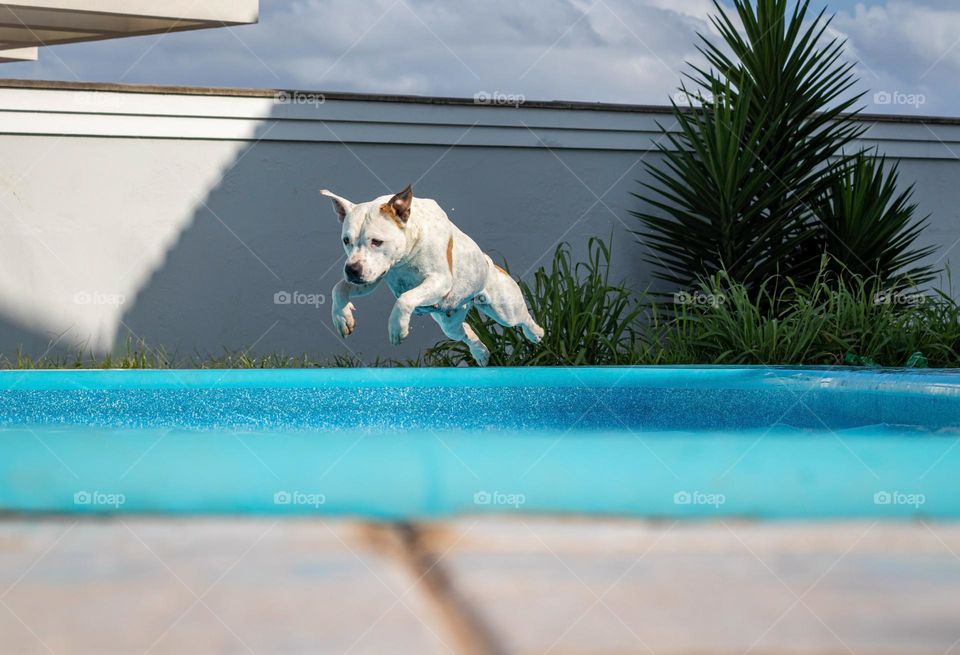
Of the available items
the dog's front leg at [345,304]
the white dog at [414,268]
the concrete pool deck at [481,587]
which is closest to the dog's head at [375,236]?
the white dog at [414,268]

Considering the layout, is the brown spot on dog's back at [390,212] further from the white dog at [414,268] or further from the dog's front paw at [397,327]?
the dog's front paw at [397,327]

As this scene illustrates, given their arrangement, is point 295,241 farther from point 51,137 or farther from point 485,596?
point 485,596

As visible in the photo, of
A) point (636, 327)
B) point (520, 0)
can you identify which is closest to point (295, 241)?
point (636, 327)

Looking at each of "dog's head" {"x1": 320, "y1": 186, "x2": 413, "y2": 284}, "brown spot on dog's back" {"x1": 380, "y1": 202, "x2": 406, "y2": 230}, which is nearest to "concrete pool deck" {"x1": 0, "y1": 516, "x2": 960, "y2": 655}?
"dog's head" {"x1": 320, "y1": 186, "x2": 413, "y2": 284}

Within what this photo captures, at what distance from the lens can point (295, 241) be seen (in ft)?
23.1

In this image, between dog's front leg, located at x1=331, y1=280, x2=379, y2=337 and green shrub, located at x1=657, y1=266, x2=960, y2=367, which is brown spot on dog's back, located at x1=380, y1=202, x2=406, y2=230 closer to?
dog's front leg, located at x1=331, y1=280, x2=379, y2=337

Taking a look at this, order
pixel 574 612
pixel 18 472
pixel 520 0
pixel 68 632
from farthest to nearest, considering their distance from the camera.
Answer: pixel 520 0 → pixel 18 472 → pixel 574 612 → pixel 68 632

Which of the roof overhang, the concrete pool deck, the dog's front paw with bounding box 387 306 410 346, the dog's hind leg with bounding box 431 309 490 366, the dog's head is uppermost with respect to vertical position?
the roof overhang

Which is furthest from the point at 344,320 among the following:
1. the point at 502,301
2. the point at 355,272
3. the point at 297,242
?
the point at 297,242

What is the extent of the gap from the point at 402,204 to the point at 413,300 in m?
0.32

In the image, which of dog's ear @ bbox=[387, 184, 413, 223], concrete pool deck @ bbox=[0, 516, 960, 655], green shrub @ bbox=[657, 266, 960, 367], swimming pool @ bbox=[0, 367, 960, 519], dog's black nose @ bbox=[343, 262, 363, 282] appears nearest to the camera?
concrete pool deck @ bbox=[0, 516, 960, 655]

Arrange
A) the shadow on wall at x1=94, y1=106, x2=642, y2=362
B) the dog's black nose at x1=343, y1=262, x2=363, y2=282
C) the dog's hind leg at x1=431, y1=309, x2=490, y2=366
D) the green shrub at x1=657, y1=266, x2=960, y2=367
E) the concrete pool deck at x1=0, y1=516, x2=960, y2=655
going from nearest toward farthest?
the concrete pool deck at x1=0, y1=516, x2=960, y2=655, the dog's black nose at x1=343, y1=262, x2=363, y2=282, the dog's hind leg at x1=431, y1=309, x2=490, y2=366, the green shrub at x1=657, y1=266, x2=960, y2=367, the shadow on wall at x1=94, y1=106, x2=642, y2=362

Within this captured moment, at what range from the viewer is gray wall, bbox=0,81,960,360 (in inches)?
266

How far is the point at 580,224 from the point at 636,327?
928mm
